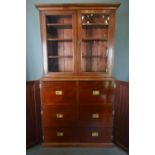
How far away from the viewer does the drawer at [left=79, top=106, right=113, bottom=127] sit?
49.5 inches

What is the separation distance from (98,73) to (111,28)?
0.35 metres

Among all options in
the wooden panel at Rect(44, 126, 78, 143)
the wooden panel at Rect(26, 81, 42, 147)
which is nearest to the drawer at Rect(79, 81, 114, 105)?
the wooden panel at Rect(44, 126, 78, 143)

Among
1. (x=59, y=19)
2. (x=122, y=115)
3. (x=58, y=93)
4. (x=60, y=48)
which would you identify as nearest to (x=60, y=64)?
(x=60, y=48)

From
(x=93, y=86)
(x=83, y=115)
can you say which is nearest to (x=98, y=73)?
(x=93, y=86)

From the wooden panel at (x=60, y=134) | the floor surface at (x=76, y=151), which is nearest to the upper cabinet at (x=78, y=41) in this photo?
the wooden panel at (x=60, y=134)

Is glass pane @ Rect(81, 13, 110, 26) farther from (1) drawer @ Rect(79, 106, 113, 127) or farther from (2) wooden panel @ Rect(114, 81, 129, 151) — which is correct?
(1) drawer @ Rect(79, 106, 113, 127)

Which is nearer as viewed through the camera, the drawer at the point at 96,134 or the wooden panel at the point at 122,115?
the wooden panel at the point at 122,115

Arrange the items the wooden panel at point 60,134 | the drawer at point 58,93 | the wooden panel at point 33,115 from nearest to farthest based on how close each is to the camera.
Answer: the wooden panel at point 33,115
the wooden panel at point 60,134
the drawer at point 58,93

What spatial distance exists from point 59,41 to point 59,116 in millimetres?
542

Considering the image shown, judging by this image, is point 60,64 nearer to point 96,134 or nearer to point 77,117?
point 77,117

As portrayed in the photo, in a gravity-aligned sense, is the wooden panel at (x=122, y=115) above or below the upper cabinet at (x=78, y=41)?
below

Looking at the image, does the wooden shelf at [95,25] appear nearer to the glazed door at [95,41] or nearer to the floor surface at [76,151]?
the glazed door at [95,41]

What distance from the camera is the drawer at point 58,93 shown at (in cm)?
133
